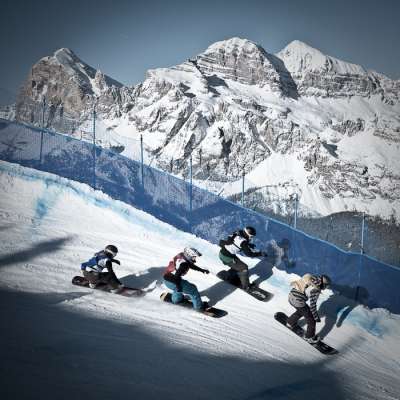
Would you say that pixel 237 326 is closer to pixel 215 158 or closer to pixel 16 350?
pixel 16 350

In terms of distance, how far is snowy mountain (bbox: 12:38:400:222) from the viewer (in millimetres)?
105125

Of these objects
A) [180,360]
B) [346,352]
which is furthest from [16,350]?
[346,352]

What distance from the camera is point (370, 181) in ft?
340

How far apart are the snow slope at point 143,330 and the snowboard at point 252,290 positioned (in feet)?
0.58

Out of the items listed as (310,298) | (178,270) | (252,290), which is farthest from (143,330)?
(252,290)

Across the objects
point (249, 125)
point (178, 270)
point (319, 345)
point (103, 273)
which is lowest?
point (319, 345)

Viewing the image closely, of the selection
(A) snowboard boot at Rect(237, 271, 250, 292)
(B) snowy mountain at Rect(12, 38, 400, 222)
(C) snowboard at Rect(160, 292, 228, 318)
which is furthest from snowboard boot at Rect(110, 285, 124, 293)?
(B) snowy mountain at Rect(12, 38, 400, 222)

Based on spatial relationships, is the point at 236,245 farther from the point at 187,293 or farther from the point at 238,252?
the point at 187,293

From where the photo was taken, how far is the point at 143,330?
16.9ft

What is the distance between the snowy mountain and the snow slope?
63909 millimetres

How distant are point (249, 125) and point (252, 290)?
431 ft

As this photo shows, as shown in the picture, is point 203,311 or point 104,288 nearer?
point 203,311

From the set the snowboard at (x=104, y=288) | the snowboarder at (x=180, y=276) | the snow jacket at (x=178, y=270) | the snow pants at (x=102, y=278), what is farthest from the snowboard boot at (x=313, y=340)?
the snow pants at (x=102, y=278)

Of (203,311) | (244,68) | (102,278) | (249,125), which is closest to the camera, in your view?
(203,311)
